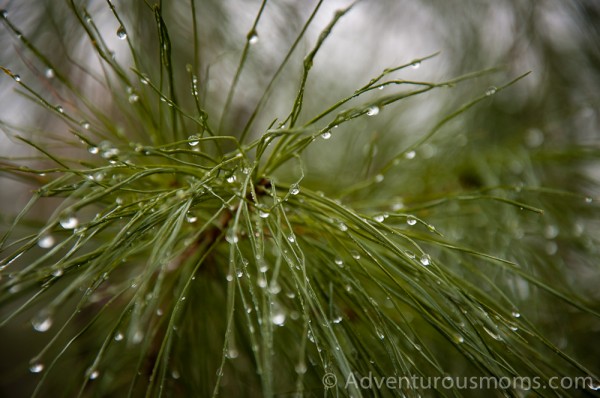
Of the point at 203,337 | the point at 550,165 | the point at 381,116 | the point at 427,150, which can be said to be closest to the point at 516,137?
the point at 550,165

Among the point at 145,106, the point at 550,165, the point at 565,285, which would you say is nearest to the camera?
the point at 145,106

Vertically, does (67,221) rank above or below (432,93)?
below

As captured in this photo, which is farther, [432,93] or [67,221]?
[432,93]

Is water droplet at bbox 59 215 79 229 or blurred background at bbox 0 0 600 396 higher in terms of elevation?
blurred background at bbox 0 0 600 396

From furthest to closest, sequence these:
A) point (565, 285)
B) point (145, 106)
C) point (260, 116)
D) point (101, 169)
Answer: point (260, 116) → point (565, 285) → point (145, 106) → point (101, 169)

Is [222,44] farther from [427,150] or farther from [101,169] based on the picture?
[101,169]

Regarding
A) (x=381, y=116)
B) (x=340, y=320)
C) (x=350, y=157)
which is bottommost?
(x=340, y=320)

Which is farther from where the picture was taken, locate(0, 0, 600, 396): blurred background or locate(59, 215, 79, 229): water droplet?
locate(0, 0, 600, 396): blurred background

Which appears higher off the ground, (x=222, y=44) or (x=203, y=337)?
(x=222, y=44)
